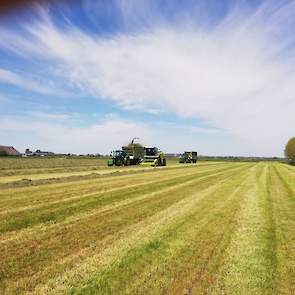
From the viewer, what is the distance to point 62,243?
8.16 metres

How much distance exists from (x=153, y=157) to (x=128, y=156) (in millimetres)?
3811

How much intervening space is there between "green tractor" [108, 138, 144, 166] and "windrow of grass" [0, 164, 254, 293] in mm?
41048

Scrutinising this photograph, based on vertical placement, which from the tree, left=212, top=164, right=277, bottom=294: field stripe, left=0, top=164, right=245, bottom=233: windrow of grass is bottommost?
left=212, top=164, right=277, bottom=294: field stripe

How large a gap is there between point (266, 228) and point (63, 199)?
7.10 m

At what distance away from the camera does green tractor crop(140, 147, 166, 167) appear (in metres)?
54.2

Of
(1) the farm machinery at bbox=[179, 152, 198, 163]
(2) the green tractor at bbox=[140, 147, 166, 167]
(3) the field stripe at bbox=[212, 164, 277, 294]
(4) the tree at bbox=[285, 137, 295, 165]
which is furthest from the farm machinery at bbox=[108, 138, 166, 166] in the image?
(4) the tree at bbox=[285, 137, 295, 165]

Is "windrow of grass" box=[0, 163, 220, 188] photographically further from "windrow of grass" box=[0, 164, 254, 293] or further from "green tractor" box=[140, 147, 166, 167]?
"green tractor" box=[140, 147, 166, 167]

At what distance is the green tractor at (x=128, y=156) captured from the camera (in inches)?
2168

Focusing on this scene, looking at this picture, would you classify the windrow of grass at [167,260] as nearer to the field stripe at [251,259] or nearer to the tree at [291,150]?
the field stripe at [251,259]

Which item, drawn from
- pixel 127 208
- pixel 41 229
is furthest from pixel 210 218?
pixel 41 229

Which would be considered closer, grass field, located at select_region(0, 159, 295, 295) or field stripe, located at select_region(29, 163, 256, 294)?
field stripe, located at select_region(29, 163, 256, 294)

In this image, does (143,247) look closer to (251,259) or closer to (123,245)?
(123,245)

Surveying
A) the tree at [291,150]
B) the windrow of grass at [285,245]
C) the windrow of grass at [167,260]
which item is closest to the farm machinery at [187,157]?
the tree at [291,150]

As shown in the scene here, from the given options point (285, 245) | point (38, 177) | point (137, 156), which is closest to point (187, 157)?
point (137, 156)
